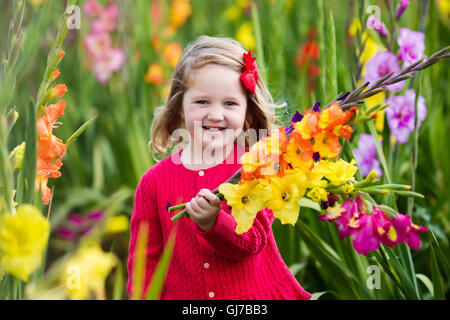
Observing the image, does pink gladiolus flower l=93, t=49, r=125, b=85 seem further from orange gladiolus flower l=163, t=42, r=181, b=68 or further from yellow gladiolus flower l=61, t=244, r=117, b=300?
yellow gladiolus flower l=61, t=244, r=117, b=300

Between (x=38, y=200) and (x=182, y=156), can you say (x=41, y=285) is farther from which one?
(x=182, y=156)

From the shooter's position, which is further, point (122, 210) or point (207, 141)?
point (122, 210)

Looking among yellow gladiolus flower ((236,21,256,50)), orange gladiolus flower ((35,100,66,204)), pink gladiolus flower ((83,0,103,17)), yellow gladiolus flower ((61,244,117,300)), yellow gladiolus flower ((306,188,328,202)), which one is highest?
pink gladiolus flower ((83,0,103,17))

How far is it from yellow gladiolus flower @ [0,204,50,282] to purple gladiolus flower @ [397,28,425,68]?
1.17m

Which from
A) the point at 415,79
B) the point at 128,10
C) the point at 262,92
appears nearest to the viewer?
the point at 262,92

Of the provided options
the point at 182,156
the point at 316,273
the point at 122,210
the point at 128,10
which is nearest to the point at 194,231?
the point at 182,156

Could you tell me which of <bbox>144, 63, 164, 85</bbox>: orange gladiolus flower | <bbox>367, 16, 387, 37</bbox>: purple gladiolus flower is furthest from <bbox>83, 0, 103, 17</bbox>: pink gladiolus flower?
<bbox>367, 16, 387, 37</bbox>: purple gladiolus flower

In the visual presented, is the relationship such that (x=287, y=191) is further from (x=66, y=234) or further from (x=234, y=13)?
(x=234, y=13)

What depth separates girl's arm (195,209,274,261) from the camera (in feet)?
3.24

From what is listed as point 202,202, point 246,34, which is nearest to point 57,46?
point 202,202

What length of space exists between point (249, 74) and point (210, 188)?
251 millimetres

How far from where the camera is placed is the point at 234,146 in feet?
4.00

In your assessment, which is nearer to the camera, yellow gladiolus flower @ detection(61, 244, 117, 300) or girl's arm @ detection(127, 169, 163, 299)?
yellow gladiolus flower @ detection(61, 244, 117, 300)

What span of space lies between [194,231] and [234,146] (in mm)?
218
